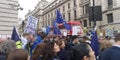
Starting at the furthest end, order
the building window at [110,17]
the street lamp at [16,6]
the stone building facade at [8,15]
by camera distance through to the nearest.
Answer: the building window at [110,17] → the street lamp at [16,6] → the stone building facade at [8,15]

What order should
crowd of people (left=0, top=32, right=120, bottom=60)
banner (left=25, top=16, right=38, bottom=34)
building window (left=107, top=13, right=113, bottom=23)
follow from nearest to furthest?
crowd of people (left=0, top=32, right=120, bottom=60) < banner (left=25, top=16, right=38, bottom=34) < building window (left=107, top=13, right=113, bottom=23)

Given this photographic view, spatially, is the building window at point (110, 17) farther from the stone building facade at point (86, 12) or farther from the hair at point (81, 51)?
the hair at point (81, 51)

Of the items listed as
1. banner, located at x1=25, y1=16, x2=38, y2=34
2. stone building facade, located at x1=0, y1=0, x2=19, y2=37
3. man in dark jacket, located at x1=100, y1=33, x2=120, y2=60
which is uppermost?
stone building facade, located at x1=0, y1=0, x2=19, y2=37

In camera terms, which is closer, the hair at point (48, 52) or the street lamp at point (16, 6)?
the hair at point (48, 52)

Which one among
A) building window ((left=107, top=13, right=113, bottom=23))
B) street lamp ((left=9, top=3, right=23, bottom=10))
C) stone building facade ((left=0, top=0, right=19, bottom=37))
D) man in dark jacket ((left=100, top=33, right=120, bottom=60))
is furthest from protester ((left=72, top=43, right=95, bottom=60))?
building window ((left=107, top=13, right=113, bottom=23))

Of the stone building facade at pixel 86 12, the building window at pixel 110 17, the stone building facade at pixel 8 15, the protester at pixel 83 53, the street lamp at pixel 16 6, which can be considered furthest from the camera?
the building window at pixel 110 17

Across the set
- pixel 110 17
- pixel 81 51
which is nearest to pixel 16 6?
pixel 81 51

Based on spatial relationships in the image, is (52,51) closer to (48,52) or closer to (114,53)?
(48,52)

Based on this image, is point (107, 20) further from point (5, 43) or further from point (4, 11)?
point (5, 43)

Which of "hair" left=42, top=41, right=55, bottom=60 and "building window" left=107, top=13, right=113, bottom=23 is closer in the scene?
"hair" left=42, top=41, right=55, bottom=60

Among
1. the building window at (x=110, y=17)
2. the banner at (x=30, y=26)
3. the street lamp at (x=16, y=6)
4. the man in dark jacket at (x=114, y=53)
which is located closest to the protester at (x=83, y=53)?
the man in dark jacket at (x=114, y=53)

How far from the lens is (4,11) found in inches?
664

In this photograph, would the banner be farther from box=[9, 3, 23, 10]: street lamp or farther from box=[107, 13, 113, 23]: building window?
box=[107, 13, 113, 23]: building window

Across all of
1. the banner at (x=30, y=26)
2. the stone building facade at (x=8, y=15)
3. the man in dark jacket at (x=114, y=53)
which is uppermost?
the stone building facade at (x=8, y=15)
